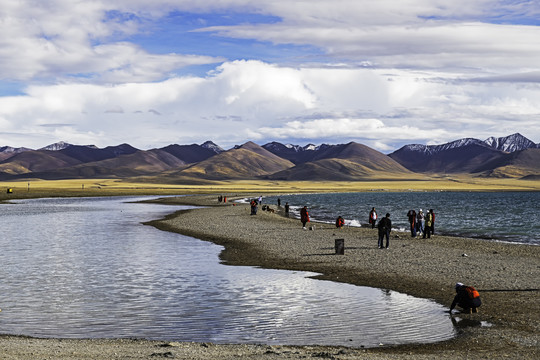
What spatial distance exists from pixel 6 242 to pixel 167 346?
31631 mm

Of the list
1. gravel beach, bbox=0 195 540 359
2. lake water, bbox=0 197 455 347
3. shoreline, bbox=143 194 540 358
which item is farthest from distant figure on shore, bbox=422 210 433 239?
lake water, bbox=0 197 455 347

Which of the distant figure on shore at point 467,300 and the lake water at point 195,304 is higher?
the distant figure on shore at point 467,300

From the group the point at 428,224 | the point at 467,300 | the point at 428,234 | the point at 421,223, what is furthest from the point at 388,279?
the point at 421,223

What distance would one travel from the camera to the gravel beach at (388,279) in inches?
570

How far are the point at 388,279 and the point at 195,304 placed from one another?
9.00 m

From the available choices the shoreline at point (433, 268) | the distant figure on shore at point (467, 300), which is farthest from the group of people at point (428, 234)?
the shoreline at point (433, 268)

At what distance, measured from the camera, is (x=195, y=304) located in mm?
21078

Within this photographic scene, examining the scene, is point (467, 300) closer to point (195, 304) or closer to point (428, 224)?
point (195, 304)

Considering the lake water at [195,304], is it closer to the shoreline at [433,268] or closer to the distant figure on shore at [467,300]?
the distant figure on shore at [467,300]

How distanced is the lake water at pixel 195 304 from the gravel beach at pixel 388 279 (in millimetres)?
1029

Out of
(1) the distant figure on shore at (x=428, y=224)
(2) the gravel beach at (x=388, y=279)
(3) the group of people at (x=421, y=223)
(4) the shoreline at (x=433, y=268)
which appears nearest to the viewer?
(2) the gravel beach at (x=388, y=279)

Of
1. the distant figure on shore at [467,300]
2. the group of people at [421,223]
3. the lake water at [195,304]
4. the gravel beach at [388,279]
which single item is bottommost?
the lake water at [195,304]

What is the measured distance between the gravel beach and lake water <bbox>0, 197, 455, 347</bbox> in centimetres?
103

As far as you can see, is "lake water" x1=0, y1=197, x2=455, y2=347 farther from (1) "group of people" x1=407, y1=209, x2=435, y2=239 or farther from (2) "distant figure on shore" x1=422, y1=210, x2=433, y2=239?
(2) "distant figure on shore" x1=422, y1=210, x2=433, y2=239
